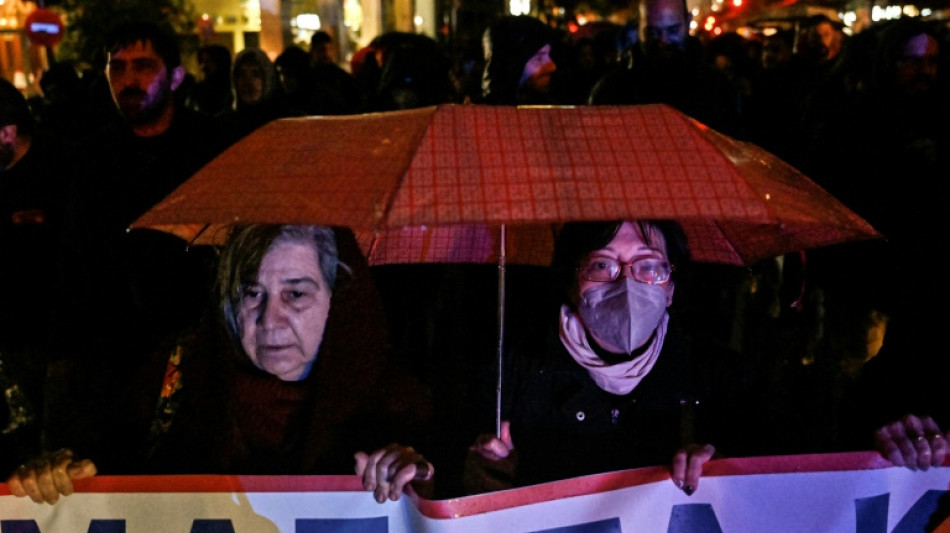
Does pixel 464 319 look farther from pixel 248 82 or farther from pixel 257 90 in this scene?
pixel 248 82

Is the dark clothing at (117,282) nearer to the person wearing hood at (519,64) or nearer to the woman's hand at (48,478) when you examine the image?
the woman's hand at (48,478)

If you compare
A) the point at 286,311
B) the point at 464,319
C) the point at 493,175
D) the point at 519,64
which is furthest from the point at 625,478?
the point at 519,64

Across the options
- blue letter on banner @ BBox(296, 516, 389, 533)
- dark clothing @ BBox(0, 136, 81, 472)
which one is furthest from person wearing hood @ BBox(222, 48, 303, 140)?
blue letter on banner @ BBox(296, 516, 389, 533)

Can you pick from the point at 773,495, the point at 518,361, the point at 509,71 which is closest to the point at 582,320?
the point at 518,361

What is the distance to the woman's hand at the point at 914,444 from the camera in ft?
8.09

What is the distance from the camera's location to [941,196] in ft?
13.2

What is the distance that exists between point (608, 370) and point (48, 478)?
4.88 feet

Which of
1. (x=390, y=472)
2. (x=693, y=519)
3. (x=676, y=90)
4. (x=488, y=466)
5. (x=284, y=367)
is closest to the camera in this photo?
(x=390, y=472)

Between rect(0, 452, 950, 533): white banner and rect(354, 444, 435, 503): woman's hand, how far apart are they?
0.04 meters

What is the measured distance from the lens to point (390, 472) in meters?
2.36

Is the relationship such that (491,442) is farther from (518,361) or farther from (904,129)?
(904,129)

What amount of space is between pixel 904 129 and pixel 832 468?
2411 mm

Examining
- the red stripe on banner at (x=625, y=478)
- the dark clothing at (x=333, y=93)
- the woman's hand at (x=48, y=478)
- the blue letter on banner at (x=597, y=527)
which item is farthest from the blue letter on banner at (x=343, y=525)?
the dark clothing at (x=333, y=93)

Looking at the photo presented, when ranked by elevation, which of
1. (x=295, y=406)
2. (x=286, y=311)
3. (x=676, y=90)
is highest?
(x=676, y=90)
